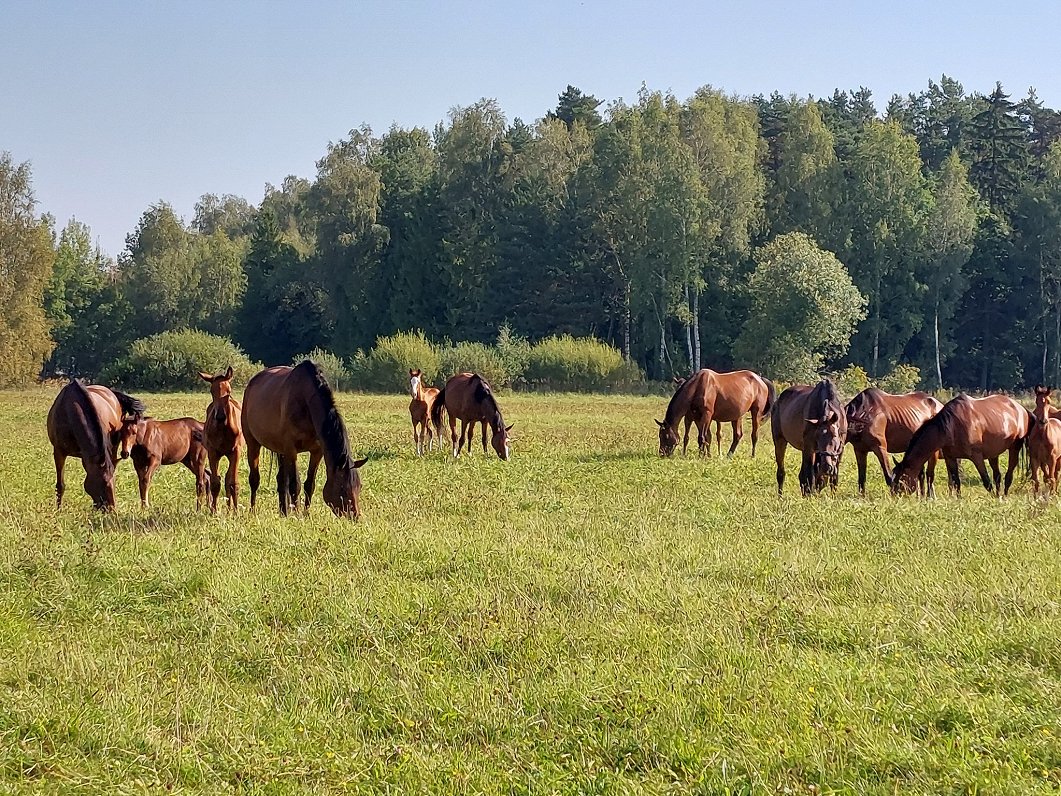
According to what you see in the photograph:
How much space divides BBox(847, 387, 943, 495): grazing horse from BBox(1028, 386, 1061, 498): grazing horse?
4.97 ft

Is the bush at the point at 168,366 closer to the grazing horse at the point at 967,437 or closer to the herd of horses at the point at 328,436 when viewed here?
the herd of horses at the point at 328,436

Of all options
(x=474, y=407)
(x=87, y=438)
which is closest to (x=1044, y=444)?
(x=474, y=407)

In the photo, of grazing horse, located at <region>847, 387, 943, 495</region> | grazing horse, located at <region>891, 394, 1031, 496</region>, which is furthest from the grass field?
grazing horse, located at <region>847, 387, 943, 495</region>

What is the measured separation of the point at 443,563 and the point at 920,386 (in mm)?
51074

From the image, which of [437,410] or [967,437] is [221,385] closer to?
[437,410]

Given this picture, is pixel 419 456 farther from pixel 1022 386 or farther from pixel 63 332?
pixel 63 332

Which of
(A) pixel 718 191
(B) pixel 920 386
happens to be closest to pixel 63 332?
(A) pixel 718 191

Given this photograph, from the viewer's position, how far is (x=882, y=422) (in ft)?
50.3

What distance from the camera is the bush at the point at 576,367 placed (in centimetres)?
5019

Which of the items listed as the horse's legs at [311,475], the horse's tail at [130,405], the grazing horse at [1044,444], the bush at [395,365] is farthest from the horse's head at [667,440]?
the bush at [395,365]

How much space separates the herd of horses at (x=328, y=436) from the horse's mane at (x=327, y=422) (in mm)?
13

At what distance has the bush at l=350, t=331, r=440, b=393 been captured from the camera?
48.8 meters

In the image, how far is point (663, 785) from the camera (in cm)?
469

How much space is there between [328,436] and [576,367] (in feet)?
129
